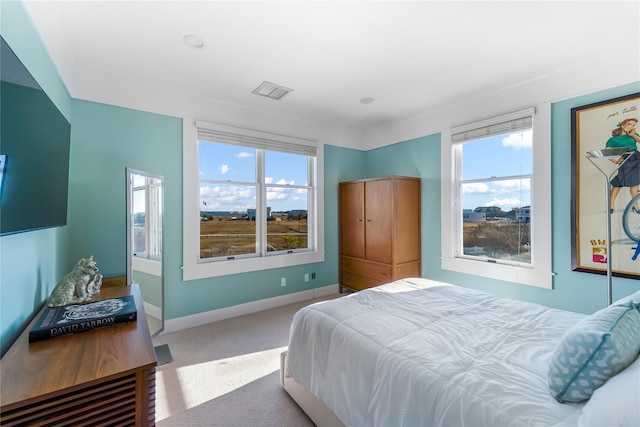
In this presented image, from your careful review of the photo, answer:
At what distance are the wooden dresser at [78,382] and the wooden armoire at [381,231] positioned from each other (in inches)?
115

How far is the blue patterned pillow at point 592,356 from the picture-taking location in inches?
36.5

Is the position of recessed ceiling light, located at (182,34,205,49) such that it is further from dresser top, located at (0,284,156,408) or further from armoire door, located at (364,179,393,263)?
armoire door, located at (364,179,393,263)

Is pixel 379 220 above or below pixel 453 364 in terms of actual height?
above

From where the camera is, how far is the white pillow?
742mm

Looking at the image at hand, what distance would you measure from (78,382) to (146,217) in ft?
6.37

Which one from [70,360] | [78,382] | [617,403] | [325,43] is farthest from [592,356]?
[325,43]

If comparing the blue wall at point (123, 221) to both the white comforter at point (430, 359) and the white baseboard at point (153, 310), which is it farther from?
the white comforter at point (430, 359)

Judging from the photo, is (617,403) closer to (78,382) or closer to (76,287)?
(78,382)

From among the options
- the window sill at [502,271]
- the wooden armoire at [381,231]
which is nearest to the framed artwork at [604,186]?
the window sill at [502,271]

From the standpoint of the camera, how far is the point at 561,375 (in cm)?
98

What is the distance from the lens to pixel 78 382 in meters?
0.93

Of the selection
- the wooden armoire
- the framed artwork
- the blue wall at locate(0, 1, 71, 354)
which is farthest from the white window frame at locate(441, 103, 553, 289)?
the blue wall at locate(0, 1, 71, 354)

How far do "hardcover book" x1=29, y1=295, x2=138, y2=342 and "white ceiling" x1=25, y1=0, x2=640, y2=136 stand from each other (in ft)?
5.73

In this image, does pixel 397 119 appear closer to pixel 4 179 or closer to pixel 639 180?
pixel 639 180
